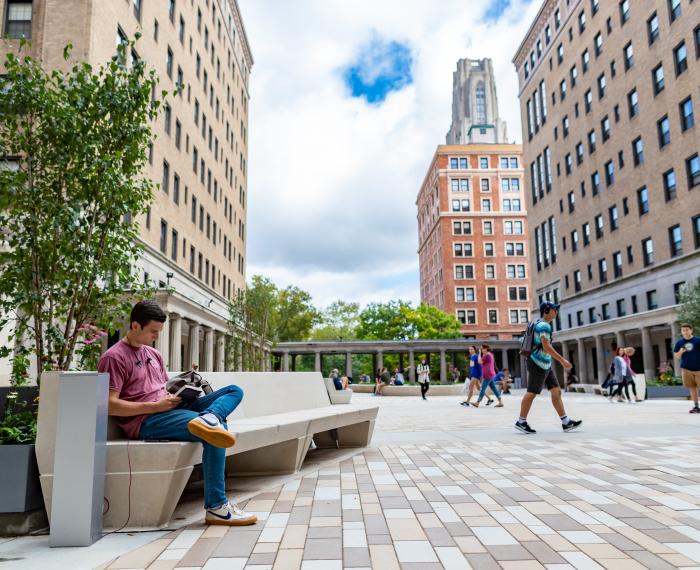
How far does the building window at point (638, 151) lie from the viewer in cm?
3662

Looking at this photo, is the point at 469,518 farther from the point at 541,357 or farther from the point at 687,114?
the point at 687,114

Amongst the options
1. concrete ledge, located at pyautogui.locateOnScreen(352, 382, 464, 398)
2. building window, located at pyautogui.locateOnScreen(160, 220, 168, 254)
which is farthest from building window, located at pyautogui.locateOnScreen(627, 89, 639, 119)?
building window, located at pyautogui.locateOnScreen(160, 220, 168, 254)

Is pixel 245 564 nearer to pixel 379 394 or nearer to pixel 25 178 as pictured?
pixel 25 178

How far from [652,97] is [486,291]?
51563mm

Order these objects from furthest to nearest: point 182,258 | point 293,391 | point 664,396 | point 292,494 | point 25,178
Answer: point 182,258 < point 664,396 < point 293,391 < point 25,178 < point 292,494

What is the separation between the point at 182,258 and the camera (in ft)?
111

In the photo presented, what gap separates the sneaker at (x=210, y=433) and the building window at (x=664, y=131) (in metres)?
36.5

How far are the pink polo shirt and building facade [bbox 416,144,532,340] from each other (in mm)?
80926

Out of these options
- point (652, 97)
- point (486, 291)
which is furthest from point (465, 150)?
point (652, 97)

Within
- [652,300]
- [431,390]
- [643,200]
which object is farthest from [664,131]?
[431,390]

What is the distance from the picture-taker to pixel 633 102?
37.9 m

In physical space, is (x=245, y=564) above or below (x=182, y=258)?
below

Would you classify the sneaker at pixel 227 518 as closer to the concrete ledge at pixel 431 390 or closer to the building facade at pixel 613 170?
the concrete ledge at pixel 431 390

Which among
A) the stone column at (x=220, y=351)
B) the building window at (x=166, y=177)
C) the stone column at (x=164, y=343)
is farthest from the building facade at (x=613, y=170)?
the building window at (x=166, y=177)
